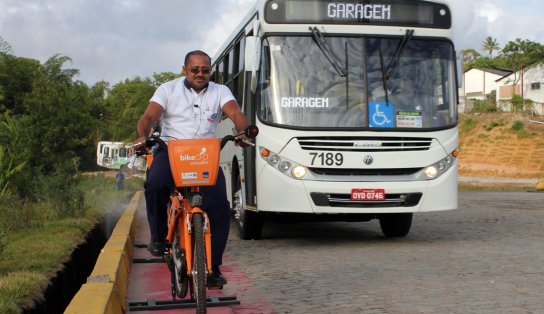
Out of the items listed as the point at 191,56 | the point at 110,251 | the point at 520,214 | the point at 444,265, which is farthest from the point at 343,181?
the point at 520,214

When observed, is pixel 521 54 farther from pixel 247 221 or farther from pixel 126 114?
pixel 247 221

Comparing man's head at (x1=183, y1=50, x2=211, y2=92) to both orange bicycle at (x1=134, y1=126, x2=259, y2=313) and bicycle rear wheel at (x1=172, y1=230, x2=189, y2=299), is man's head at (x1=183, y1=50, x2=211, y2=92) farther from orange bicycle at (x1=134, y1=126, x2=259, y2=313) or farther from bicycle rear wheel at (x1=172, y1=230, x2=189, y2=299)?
bicycle rear wheel at (x1=172, y1=230, x2=189, y2=299)

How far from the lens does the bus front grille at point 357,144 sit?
10.2 m

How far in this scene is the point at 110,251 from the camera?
25.6 feet

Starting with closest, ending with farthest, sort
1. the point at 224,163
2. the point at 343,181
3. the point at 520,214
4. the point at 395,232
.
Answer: the point at 343,181 → the point at 395,232 → the point at 224,163 → the point at 520,214

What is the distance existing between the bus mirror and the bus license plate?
191 cm

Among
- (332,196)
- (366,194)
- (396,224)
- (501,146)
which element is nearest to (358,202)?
(366,194)

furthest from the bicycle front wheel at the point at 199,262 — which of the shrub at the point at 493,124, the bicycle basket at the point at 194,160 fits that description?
the shrub at the point at 493,124

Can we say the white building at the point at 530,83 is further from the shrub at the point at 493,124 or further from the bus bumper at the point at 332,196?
the bus bumper at the point at 332,196

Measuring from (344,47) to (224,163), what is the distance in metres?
3.77

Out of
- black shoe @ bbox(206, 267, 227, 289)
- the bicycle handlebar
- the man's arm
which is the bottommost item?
black shoe @ bbox(206, 267, 227, 289)

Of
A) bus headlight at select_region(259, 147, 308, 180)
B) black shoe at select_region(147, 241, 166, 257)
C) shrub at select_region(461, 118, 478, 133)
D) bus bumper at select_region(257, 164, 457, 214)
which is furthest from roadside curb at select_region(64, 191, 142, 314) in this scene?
shrub at select_region(461, 118, 478, 133)

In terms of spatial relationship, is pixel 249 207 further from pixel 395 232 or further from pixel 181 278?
pixel 181 278

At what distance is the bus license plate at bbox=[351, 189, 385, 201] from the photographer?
10.2 meters
